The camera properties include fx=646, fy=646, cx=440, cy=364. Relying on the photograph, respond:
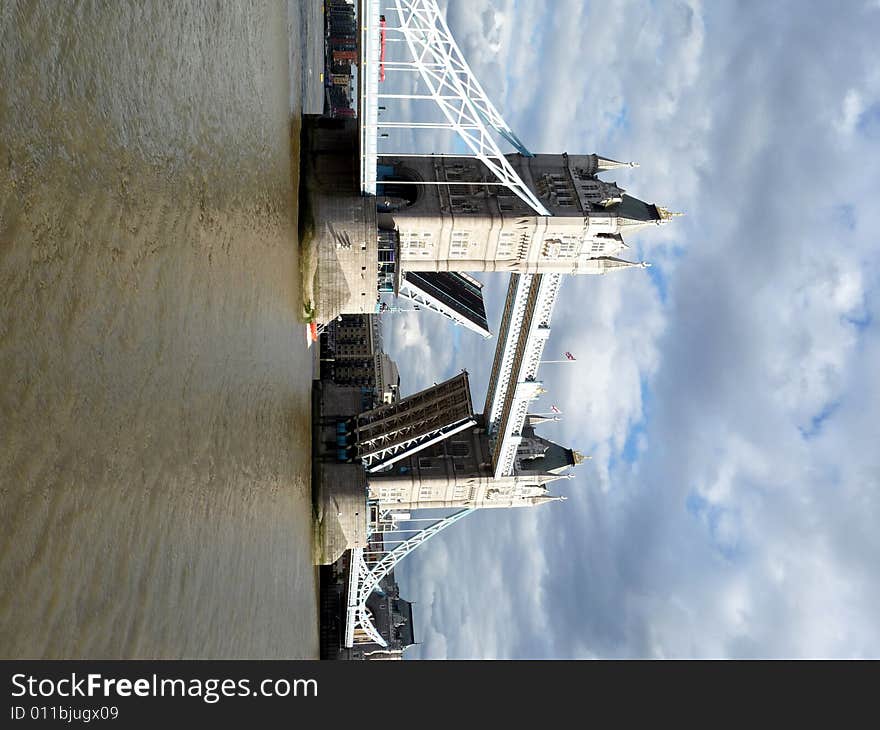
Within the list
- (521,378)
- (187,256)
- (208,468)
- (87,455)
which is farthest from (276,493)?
(521,378)

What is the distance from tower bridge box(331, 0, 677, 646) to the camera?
27.4 m

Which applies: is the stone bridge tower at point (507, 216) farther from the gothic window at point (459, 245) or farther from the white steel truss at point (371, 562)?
the white steel truss at point (371, 562)

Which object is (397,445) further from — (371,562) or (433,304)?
(371,562)

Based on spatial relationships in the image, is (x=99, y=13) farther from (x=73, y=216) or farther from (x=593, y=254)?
(x=593, y=254)

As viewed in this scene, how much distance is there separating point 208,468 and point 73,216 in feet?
21.8

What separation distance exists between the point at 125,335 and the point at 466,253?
83.6 feet

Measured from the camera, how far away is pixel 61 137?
21.1 ft

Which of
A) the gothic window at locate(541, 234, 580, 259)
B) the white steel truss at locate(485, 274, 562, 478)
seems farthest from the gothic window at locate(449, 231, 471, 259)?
the white steel truss at locate(485, 274, 562, 478)

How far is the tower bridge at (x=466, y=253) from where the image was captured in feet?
90.0

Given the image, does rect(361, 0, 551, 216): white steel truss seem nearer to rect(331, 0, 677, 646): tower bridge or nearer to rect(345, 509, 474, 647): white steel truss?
rect(331, 0, 677, 646): tower bridge

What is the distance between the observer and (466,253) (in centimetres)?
3231

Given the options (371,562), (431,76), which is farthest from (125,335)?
(371,562)

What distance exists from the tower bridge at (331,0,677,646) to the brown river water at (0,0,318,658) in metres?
11.8

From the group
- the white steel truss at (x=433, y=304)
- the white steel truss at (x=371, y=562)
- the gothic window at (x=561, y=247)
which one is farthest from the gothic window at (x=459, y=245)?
the white steel truss at (x=371, y=562)
